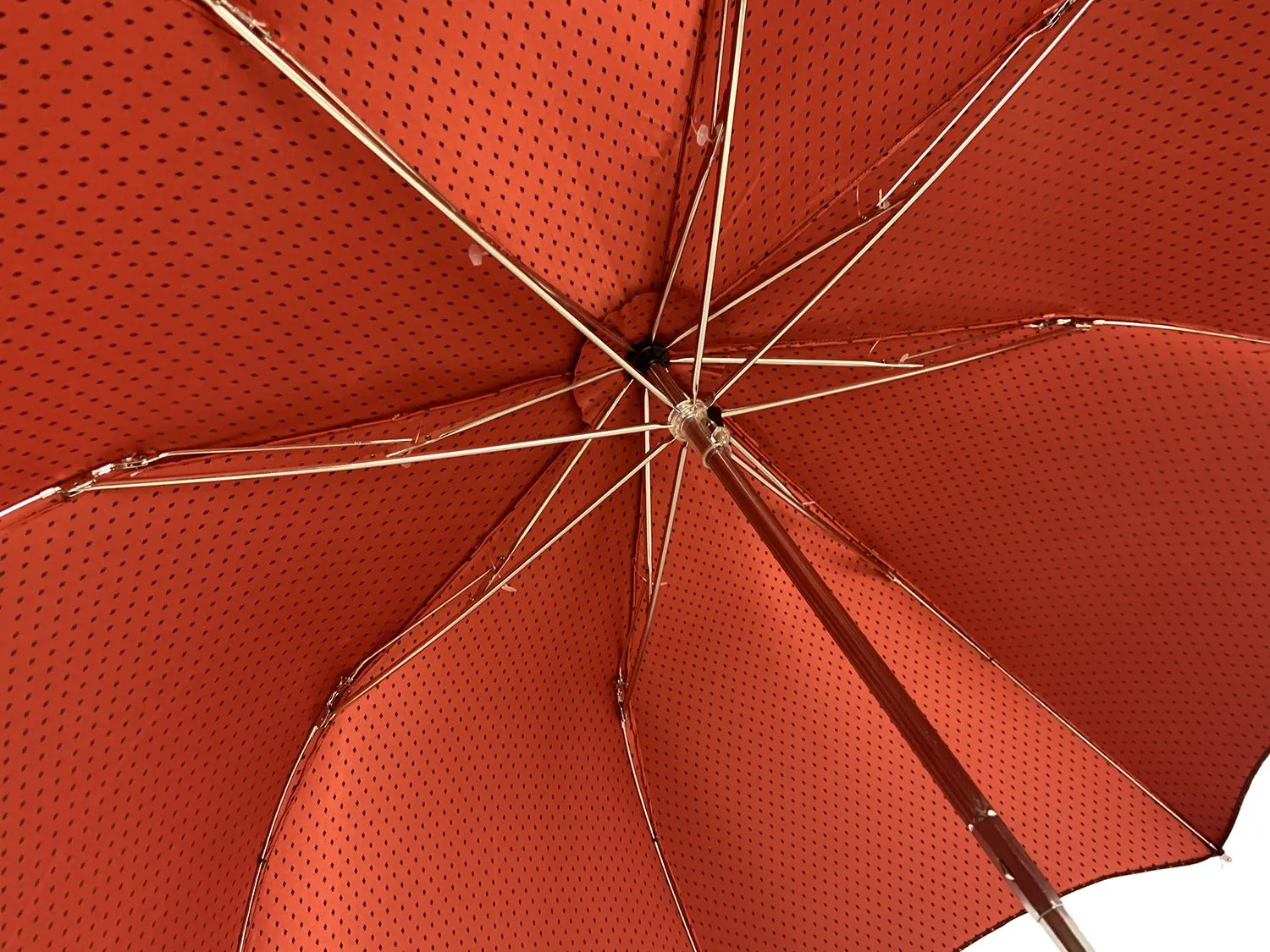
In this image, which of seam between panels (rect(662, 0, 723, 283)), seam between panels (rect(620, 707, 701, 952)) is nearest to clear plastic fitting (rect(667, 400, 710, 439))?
seam between panels (rect(662, 0, 723, 283))

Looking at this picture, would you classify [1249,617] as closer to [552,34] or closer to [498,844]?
[498,844]

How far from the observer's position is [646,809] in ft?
6.51

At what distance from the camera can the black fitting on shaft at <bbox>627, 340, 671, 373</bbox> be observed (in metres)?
1.67

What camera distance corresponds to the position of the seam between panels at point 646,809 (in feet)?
6.44

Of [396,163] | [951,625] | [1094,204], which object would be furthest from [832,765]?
[396,163]

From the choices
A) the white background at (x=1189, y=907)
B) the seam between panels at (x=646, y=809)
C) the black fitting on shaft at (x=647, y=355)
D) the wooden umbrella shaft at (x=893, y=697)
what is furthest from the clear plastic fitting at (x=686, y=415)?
the white background at (x=1189, y=907)

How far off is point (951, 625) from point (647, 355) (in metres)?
0.92

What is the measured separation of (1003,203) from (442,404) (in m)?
1.06

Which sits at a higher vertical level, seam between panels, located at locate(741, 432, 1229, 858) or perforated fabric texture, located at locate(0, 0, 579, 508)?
perforated fabric texture, located at locate(0, 0, 579, 508)

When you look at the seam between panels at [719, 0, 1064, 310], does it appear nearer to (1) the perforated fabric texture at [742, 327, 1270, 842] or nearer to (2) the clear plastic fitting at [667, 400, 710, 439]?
(2) the clear plastic fitting at [667, 400, 710, 439]

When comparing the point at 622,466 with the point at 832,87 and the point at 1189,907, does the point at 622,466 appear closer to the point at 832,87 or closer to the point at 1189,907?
the point at 832,87

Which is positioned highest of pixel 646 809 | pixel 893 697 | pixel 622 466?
pixel 622 466

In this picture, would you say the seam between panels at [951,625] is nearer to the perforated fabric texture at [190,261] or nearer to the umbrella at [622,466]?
the umbrella at [622,466]

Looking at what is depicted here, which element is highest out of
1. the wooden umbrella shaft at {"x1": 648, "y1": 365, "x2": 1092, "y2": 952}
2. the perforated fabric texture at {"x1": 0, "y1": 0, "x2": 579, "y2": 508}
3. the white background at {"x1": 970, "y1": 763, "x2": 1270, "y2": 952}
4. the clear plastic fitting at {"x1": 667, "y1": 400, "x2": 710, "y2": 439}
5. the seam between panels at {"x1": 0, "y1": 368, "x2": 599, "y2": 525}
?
the perforated fabric texture at {"x1": 0, "y1": 0, "x2": 579, "y2": 508}
